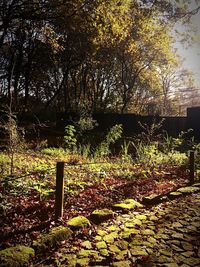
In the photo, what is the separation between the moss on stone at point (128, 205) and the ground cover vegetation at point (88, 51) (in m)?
4.59

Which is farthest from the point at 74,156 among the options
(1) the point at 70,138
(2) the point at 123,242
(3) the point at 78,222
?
(2) the point at 123,242

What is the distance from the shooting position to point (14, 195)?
5562 millimetres

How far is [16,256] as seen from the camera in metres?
3.49

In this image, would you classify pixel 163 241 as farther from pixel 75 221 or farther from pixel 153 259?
pixel 75 221

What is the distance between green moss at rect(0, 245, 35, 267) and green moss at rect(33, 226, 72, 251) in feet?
0.55

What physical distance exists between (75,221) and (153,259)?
1.46 m

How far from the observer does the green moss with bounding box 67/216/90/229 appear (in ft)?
14.8

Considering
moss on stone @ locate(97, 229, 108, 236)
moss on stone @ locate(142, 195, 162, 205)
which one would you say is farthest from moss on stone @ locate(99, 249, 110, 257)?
moss on stone @ locate(142, 195, 162, 205)

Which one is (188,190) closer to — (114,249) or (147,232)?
(147,232)

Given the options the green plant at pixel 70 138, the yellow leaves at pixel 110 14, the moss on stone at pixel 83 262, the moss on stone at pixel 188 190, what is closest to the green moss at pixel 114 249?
the moss on stone at pixel 83 262

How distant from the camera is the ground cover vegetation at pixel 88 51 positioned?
11734 millimetres

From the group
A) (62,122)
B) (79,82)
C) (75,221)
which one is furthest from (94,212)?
(79,82)

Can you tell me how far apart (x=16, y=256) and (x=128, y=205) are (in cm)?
271

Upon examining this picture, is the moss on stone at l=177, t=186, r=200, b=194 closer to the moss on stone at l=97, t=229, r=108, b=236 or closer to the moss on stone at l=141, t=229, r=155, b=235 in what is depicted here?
the moss on stone at l=141, t=229, r=155, b=235
